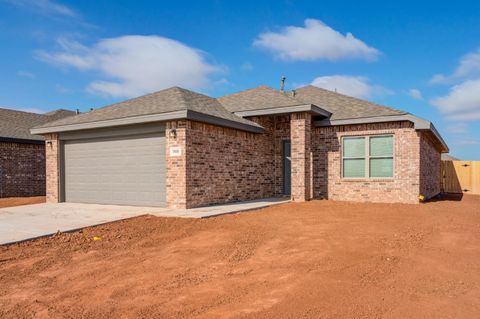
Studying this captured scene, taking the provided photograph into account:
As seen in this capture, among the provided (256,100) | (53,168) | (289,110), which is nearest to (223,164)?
(289,110)

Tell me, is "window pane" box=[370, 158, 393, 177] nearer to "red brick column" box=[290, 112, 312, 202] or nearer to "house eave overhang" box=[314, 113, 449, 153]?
"house eave overhang" box=[314, 113, 449, 153]

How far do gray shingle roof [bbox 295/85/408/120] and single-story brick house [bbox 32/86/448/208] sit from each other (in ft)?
0.24

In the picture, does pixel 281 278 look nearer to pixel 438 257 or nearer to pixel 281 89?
pixel 438 257

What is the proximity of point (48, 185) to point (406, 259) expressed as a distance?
13.7 m

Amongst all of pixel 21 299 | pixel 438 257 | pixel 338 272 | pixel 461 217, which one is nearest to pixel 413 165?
pixel 461 217

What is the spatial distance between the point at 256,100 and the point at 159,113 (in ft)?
17.9

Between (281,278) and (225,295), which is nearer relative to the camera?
(225,295)

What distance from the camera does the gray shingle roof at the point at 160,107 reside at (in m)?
12.0

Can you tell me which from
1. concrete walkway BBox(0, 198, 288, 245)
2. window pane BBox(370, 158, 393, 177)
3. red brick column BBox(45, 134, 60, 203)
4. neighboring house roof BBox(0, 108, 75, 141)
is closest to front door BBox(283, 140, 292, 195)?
concrete walkway BBox(0, 198, 288, 245)

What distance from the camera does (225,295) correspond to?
4324mm

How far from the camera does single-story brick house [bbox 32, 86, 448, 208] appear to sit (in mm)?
11641

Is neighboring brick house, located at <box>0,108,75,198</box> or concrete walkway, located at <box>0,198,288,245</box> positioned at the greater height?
neighboring brick house, located at <box>0,108,75,198</box>

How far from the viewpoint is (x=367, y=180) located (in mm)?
13430

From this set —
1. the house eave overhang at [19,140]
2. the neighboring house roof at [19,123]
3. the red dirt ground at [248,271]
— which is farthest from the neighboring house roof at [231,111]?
the neighboring house roof at [19,123]
